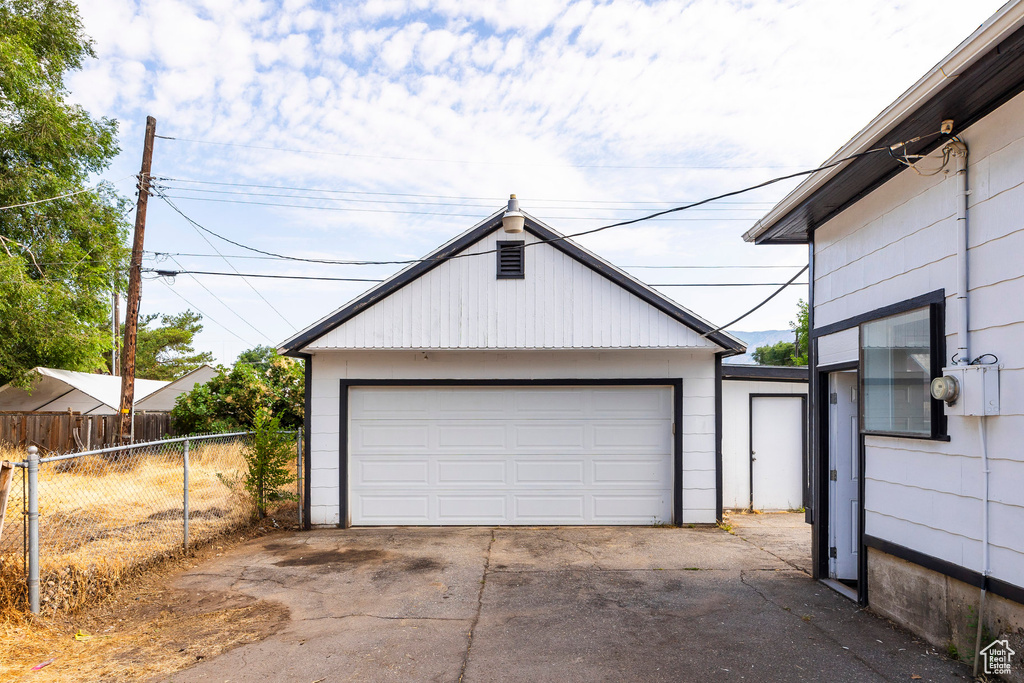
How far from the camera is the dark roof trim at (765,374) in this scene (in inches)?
407

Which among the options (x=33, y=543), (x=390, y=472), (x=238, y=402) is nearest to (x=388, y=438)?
(x=390, y=472)

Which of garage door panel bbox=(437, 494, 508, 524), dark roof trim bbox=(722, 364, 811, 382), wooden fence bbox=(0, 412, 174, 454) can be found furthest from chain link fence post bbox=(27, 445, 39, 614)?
wooden fence bbox=(0, 412, 174, 454)

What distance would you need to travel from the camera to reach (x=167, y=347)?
4328cm

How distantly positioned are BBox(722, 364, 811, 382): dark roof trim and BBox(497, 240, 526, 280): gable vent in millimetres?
3926

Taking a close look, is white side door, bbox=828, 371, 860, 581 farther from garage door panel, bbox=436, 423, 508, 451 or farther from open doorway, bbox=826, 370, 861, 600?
garage door panel, bbox=436, 423, 508, 451

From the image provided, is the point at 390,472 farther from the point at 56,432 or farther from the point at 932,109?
the point at 56,432

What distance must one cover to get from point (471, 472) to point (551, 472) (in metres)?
1.22

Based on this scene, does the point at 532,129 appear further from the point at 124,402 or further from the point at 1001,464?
the point at 124,402

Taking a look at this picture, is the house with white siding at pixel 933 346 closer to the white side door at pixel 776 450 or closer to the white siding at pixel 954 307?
the white siding at pixel 954 307

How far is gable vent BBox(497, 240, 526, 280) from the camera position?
9.20m

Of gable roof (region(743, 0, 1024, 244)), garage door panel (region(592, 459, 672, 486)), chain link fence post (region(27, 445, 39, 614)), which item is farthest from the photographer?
garage door panel (region(592, 459, 672, 486))

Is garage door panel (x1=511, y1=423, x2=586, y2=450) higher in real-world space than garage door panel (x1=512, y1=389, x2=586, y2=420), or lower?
lower

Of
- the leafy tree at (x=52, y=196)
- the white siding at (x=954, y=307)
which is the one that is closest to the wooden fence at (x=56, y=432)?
the leafy tree at (x=52, y=196)

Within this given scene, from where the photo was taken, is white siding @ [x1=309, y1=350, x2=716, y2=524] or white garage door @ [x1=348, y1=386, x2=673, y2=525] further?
white garage door @ [x1=348, y1=386, x2=673, y2=525]
